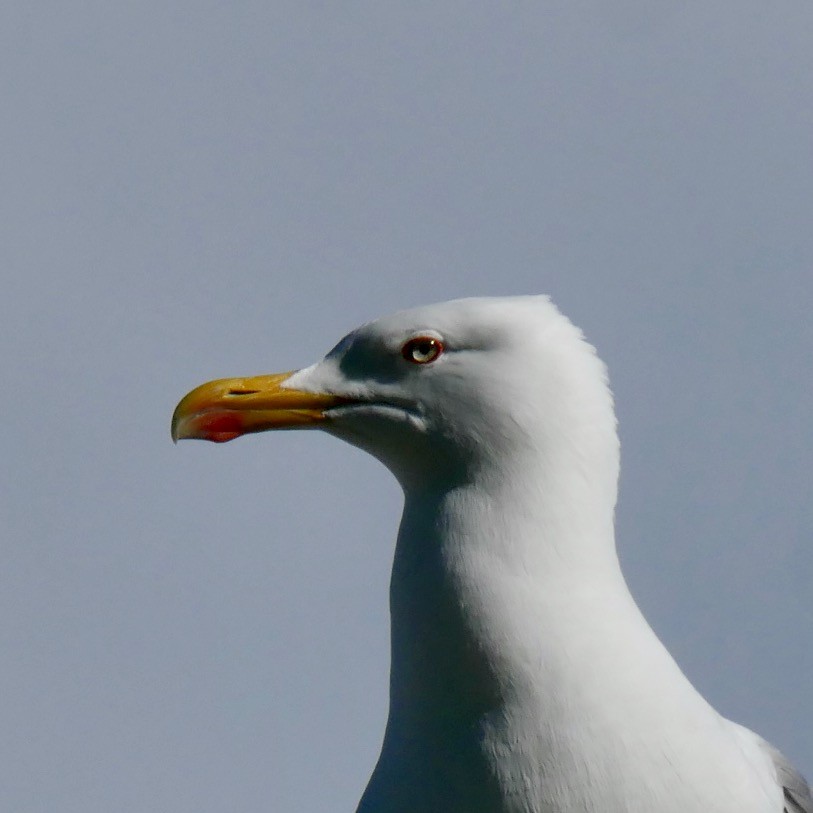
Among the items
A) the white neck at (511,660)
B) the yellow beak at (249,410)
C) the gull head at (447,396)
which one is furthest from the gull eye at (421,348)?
the white neck at (511,660)

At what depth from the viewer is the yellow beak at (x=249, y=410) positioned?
4246 mm

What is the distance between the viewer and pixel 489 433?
13.0ft

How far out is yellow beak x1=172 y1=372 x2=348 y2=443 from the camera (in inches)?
167

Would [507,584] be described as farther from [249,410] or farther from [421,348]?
[249,410]

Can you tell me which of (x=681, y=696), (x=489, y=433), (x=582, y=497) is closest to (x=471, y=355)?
(x=489, y=433)

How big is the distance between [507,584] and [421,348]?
2.69ft

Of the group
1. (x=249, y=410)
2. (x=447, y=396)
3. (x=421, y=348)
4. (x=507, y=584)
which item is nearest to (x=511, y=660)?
(x=507, y=584)

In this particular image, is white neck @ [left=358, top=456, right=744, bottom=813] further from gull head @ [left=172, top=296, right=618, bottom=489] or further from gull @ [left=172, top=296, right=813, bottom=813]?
gull head @ [left=172, top=296, right=618, bottom=489]

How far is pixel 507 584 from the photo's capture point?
371 cm

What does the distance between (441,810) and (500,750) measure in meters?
0.22

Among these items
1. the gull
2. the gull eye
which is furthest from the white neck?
the gull eye

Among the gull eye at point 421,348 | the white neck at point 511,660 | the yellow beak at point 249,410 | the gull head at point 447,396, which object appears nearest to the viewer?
the white neck at point 511,660

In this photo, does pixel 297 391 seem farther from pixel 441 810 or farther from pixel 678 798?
pixel 678 798

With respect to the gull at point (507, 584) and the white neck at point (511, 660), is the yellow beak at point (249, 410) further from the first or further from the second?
the white neck at point (511, 660)
